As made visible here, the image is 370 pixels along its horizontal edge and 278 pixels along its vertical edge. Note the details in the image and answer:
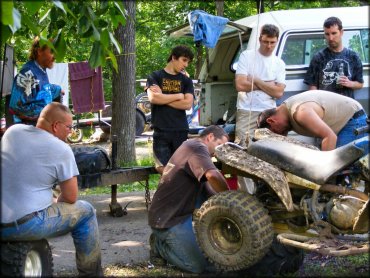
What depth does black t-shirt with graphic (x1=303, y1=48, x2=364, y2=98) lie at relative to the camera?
619 centimetres

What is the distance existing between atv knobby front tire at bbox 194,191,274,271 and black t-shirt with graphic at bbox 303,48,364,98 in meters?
2.77

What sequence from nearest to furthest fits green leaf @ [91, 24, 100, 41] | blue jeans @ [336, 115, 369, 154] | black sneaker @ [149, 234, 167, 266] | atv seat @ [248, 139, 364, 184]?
green leaf @ [91, 24, 100, 41] < atv seat @ [248, 139, 364, 184] < black sneaker @ [149, 234, 167, 266] < blue jeans @ [336, 115, 369, 154]

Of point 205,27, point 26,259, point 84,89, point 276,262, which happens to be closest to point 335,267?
point 276,262

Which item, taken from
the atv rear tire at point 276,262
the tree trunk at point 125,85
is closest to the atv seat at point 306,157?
the atv rear tire at point 276,262

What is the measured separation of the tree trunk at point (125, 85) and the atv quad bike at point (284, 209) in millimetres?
4517

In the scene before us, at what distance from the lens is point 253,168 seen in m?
3.86

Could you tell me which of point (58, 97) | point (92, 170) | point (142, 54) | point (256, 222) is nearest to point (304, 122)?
point (256, 222)

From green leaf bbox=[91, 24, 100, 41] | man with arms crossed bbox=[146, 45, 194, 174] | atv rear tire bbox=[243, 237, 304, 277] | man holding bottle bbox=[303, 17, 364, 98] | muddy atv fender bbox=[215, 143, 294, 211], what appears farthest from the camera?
man holding bottle bbox=[303, 17, 364, 98]

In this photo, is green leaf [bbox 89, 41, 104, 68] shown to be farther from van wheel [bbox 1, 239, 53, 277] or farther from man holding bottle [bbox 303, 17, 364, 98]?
man holding bottle [bbox 303, 17, 364, 98]

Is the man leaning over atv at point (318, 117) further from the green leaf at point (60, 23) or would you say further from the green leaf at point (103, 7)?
the green leaf at point (60, 23)

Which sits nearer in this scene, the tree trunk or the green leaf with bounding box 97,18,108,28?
the green leaf with bounding box 97,18,108,28

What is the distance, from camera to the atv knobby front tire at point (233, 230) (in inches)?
148

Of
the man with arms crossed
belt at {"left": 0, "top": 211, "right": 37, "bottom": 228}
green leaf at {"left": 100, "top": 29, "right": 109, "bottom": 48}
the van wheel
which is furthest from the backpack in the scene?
green leaf at {"left": 100, "top": 29, "right": 109, "bottom": 48}

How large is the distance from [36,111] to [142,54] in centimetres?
1804
